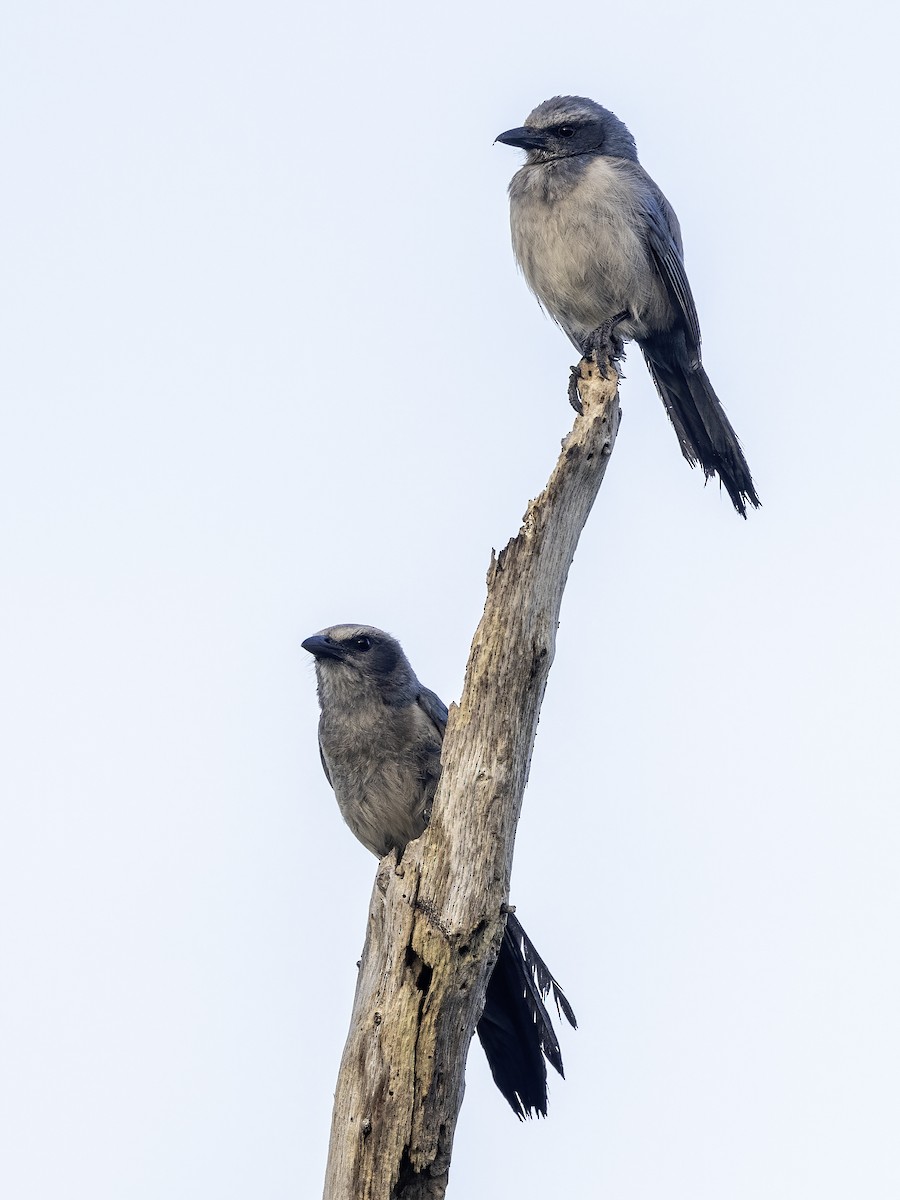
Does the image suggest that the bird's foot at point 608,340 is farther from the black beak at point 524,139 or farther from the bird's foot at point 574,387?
the black beak at point 524,139

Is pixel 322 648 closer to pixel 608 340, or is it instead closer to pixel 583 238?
pixel 608 340

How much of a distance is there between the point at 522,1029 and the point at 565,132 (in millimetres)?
5113

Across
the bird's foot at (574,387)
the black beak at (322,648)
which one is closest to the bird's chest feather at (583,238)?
the bird's foot at (574,387)

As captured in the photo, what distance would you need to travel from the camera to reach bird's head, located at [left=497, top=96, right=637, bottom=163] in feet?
27.8

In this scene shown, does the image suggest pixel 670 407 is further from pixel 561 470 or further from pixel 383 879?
pixel 383 879

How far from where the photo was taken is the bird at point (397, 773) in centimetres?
657

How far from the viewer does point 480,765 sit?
5.59 metres

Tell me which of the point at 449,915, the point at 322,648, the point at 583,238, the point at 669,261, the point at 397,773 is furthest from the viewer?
the point at 669,261

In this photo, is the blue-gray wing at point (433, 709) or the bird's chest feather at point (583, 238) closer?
the blue-gray wing at point (433, 709)

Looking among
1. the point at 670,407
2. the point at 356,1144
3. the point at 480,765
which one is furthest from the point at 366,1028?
the point at 670,407

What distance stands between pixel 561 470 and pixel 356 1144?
2719 millimetres

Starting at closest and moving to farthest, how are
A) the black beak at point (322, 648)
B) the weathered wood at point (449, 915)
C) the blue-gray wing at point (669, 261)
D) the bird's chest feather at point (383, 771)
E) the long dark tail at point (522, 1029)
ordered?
the weathered wood at point (449, 915)
the long dark tail at point (522, 1029)
the bird's chest feather at point (383, 771)
the black beak at point (322, 648)
the blue-gray wing at point (669, 261)

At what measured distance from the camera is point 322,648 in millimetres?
7582

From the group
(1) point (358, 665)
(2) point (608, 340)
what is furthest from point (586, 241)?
(1) point (358, 665)
